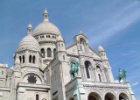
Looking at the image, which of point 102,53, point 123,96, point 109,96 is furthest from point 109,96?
point 102,53

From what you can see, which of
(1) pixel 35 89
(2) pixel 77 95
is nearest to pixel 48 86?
(1) pixel 35 89

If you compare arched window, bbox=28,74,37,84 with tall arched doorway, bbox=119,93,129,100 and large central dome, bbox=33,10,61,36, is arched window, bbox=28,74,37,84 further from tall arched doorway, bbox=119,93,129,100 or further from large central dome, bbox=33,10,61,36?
tall arched doorway, bbox=119,93,129,100

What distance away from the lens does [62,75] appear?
40500 millimetres

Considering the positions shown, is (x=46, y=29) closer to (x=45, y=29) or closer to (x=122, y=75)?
(x=45, y=29)

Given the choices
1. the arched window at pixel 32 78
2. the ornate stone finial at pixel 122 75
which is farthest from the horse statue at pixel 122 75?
the arched window at pixel 32 78

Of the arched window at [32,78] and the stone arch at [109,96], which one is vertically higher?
the arched window at [32,78]

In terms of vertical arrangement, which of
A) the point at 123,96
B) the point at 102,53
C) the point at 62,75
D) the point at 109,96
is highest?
the point at 102,53

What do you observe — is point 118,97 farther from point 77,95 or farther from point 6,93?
point 6,93

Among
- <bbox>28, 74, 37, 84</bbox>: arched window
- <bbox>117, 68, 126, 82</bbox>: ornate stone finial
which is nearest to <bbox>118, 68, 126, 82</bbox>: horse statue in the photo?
<bbox>117, 68, 126, 82</bbox>: ornate stone finial

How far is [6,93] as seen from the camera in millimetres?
43406

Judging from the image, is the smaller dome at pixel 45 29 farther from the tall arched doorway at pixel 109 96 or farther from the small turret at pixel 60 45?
the tall arched doorway at pixel 109 96

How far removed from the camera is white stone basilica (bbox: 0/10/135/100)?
121 ft

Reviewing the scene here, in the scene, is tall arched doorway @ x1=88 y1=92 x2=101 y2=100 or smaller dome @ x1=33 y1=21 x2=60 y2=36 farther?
smaller dome @ x1=33 y1=21 x2=60 y2=36

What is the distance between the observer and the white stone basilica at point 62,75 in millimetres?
37031
